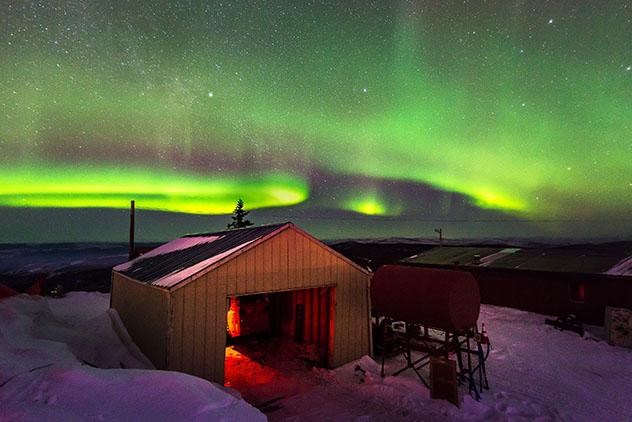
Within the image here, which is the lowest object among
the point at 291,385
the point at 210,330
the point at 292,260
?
the point at 291,385

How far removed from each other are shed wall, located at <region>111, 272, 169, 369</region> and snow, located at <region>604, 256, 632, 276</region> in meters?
24.8

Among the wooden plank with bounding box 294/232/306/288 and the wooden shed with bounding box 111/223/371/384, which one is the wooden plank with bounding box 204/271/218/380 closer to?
the wooden shed with bounding box 111/223/371/384

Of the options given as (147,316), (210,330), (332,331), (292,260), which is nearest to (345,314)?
(332,331)

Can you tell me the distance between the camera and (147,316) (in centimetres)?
1259

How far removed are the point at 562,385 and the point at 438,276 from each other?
5.82 metres

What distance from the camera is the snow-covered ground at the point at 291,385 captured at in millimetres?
6633

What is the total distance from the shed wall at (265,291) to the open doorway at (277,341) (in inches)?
29.2

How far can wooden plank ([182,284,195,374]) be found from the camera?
10938 millimetres

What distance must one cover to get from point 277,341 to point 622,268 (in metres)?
21.6

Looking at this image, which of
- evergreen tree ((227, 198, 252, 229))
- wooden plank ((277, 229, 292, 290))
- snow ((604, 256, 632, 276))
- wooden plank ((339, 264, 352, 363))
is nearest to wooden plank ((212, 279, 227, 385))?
wooden plank ((277, 229, 292, 290))

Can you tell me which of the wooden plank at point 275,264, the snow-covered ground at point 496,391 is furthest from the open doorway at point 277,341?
the wooden plank at point 275,264

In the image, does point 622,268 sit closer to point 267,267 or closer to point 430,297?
point 430,297

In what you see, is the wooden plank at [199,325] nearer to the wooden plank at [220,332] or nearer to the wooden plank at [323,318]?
the wooden plank at [220,332]

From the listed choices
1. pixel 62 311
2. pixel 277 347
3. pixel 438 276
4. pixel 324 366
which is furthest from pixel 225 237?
pixel 62 311
